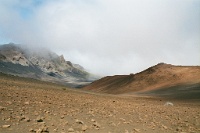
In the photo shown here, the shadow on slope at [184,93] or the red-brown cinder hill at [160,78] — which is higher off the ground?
the red-brown cinder hill at [160,78]

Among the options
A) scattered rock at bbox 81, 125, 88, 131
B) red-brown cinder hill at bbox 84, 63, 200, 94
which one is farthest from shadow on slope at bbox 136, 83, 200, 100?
scattered rock at bbox 81, 125, 88, 131

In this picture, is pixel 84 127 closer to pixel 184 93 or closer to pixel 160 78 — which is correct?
pixel 184 93

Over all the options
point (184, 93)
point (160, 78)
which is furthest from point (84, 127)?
point (160, 78)

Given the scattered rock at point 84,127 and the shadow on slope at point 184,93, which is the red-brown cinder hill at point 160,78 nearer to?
the shadow on slope at point 184,93

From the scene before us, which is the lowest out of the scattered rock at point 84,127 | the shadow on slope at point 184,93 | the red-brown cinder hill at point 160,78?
the scattered rock at point 84,127

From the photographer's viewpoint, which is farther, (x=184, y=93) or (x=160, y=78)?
(x=160, y=78)

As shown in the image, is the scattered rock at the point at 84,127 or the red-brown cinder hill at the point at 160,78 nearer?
the scattered rock at the point at 84,127

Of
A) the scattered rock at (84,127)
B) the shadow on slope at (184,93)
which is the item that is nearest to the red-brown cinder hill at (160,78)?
the shadow on slope at (184,93)

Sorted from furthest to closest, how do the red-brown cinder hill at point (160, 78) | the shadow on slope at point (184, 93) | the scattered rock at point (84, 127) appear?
the red-brown cinder hill at point (160, 78)
the shadow on slope at point (184, 93)
the scattered rock at point (84, 127)

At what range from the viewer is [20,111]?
1000cm

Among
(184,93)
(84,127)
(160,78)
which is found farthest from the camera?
(160,78)

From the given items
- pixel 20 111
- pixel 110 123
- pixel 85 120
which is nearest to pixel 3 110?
pixel 20 111

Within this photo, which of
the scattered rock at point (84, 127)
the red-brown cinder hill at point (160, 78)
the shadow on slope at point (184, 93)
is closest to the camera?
the scattered rock at point (84, 127)

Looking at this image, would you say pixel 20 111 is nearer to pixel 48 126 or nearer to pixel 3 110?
pixel 3 110
